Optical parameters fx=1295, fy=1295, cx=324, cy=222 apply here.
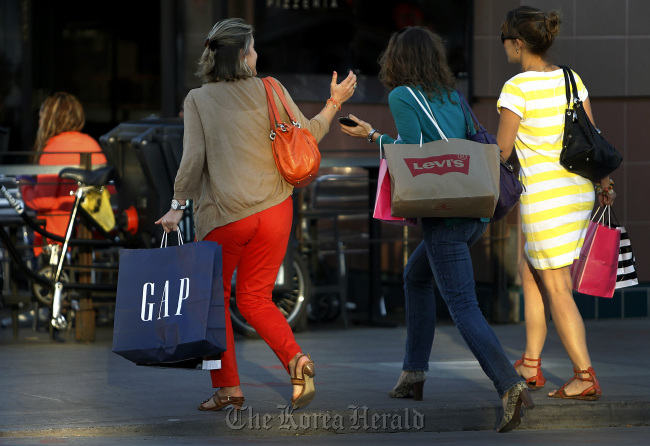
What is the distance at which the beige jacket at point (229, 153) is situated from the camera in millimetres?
6207

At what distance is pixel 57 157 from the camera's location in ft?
32.6

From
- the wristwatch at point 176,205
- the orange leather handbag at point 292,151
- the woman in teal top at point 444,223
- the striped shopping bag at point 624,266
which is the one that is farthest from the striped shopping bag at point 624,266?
the wristwatch at point 176,205

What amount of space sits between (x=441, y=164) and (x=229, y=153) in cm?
102

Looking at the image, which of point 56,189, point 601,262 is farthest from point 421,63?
point 56,189

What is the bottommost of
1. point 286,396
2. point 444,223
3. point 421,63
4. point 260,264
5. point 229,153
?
point 286,396

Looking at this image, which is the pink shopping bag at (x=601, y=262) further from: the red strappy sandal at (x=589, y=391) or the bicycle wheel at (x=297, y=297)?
the bicycle wheel at (x=297, y=297)

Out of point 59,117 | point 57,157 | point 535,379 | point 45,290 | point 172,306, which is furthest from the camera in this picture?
point 59,117

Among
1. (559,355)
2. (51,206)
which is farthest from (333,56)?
(559,355)

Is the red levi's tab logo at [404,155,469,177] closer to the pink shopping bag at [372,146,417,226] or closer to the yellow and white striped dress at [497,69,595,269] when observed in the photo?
the pink shopping bag at [372,146,417,226]

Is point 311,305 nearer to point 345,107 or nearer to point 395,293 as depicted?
point 395,293

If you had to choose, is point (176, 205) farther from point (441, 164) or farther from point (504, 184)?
point (504, 184)

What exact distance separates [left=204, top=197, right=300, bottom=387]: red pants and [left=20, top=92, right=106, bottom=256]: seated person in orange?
3548 mm

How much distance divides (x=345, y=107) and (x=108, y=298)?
9.69 feet

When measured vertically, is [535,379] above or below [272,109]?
below
